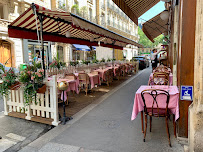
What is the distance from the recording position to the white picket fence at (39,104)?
408 cm

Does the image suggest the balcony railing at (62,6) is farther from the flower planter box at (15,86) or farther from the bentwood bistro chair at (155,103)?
the bentwood bistro chair at (155,103)

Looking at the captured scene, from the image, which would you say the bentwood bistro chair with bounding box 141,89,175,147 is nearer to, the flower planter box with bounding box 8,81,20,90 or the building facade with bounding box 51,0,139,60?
the flower planter box with bounding box 8,81,20,90

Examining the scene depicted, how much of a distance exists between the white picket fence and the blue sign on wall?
2804mm

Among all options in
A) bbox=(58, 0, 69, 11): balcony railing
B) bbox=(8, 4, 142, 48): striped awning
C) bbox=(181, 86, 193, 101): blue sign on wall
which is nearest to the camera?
bbox=(181, 86, 193, 101): blue sign on wall

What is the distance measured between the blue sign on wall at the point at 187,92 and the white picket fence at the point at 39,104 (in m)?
2.80

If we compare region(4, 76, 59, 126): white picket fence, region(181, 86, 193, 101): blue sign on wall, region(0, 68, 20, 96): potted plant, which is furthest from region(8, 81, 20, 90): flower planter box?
region(181, 86, 193, 101): blue sign on wall

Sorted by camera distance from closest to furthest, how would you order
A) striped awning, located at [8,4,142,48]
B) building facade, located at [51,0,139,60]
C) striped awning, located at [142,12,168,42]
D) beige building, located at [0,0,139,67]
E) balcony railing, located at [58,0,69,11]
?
striped awning, located at [8,4,142,48]
striped awning, located at [142,12,168,42]
beige building, located at [0,0,139,67]
balcony railing, located at [58,0,69,11]
building facade, located at [51,0,139,60]

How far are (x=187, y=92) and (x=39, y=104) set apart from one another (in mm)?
3472

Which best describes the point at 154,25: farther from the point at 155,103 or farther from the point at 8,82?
the point at 8,82

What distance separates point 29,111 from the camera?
14.4ft

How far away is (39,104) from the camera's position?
14.2ft

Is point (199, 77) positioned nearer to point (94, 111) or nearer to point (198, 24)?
point (198, 24)

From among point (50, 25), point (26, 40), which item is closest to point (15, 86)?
point (50, 25)

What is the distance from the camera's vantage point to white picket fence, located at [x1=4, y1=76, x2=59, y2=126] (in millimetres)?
4078
